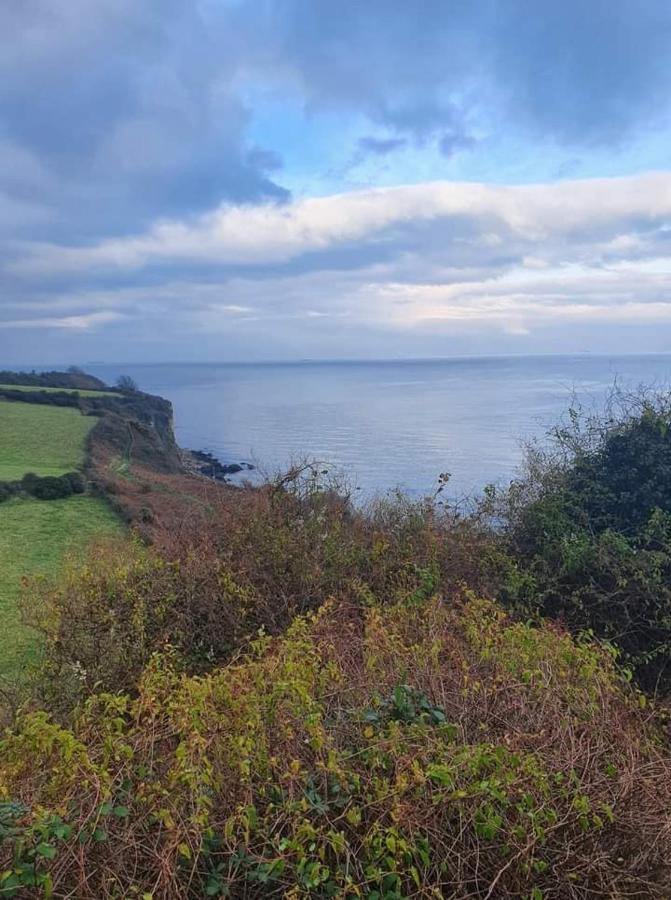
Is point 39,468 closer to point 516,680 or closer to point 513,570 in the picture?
point 513,570

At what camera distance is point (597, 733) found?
129 inches

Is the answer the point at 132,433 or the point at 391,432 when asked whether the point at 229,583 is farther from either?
the point at 391,432

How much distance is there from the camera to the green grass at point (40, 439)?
2358cm

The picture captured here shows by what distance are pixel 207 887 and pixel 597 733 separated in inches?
79.3

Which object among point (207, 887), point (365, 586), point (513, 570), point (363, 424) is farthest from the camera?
point (363, 424)

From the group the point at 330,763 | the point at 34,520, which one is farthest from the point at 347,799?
the point at 34,520

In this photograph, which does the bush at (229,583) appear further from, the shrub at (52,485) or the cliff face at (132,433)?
the cliff face at (132,433)

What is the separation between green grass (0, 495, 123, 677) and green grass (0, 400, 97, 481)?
3.22 meters

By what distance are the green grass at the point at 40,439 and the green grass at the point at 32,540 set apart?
3220 millimetres

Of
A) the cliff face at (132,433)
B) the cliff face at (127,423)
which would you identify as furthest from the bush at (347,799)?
the cliff face at (132,433)

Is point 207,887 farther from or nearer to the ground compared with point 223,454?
farther from the ground

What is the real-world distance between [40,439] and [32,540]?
17.7 meters

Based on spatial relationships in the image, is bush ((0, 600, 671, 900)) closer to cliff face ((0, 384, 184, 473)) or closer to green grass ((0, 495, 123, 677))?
green grass ((0, 495, 123, 677))

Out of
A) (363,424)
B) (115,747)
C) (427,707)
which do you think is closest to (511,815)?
(427,707)
